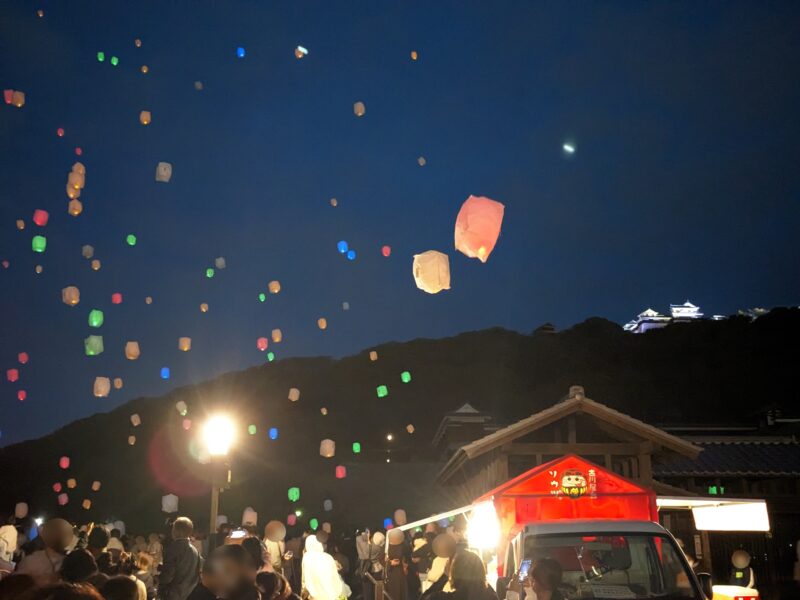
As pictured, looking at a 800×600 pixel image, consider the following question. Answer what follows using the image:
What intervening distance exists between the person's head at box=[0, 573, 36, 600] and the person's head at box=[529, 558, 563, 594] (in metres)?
3.12

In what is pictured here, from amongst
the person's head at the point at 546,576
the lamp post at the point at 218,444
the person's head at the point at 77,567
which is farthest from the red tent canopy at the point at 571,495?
the person's head at the point at 77,567

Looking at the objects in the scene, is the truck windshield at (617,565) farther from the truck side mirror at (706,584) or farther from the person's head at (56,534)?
the person's head at (56,534)

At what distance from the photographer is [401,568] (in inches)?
409

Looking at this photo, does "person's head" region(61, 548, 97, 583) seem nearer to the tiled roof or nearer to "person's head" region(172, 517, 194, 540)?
"person's head" region(172, 517, 194, 540)

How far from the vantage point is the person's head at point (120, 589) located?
3682 mm

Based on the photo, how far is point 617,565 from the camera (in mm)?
6035

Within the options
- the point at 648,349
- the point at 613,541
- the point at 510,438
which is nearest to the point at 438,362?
the point at 648,349

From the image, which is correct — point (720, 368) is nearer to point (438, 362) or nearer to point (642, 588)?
point (438, 362)

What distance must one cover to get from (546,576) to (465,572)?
0.59 m

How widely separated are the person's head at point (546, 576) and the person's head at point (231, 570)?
211 centimetres

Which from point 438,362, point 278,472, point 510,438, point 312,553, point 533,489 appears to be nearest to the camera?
point 312,553

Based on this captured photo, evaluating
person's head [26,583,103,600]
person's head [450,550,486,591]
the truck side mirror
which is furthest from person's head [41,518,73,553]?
the truck side mirror

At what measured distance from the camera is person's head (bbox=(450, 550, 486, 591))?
206 inches

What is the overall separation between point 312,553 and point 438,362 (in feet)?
198
